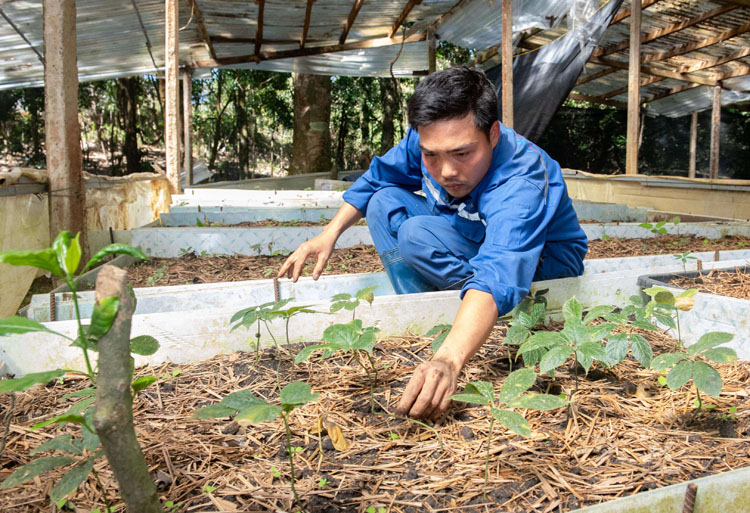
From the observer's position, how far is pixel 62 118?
9.30 feet

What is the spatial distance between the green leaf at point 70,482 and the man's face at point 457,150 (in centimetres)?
112

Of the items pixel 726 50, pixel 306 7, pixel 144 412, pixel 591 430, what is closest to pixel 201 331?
pixel 144 412

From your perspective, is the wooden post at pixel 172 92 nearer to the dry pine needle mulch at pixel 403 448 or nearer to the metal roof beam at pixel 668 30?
the dry pine needle mulch at pixel 403 448

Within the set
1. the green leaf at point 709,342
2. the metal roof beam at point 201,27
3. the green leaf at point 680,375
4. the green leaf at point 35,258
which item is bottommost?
the green leaf at point 680,375

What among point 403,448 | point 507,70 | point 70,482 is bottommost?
point 403,448

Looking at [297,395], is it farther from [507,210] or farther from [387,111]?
[387,111]

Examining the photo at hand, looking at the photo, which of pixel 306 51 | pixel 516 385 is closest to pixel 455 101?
pixel 516 385

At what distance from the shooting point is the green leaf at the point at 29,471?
2.54 feet

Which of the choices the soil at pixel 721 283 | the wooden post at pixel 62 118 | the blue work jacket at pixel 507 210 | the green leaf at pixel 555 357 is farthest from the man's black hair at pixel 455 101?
the wooden post at pixel 62 118

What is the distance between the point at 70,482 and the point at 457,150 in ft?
3.84

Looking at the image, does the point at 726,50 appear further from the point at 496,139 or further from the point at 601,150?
the point at 496,139

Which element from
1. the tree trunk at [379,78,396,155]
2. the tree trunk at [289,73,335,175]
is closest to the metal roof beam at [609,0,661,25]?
the tree trunk at [289,73,335,175]

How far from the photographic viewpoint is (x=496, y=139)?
1.61 meters

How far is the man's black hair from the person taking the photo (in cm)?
147
